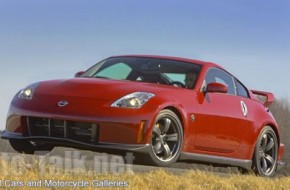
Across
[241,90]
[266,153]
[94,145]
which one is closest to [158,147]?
[94,145]

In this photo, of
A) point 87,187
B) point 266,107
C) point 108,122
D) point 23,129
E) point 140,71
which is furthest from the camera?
point 266,107

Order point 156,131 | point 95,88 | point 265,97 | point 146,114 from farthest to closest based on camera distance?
point 265,97 < point 95,88 < point 156,131 < point 146,114

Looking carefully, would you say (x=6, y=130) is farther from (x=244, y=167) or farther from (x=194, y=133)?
(x=244, y=167)

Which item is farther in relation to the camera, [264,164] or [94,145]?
[264,164]

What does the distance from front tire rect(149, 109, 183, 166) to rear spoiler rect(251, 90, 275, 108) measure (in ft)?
10.3

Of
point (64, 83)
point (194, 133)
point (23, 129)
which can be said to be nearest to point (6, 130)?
point (23, 129)

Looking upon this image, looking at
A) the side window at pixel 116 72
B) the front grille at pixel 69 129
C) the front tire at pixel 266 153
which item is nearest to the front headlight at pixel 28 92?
the front grille at pixel 69 129

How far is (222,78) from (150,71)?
1.25 m

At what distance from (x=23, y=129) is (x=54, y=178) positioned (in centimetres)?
206

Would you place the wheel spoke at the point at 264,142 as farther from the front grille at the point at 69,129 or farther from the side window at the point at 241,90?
the front grille at the point at 69,129

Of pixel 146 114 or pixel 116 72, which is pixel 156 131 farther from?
pixel 116 72

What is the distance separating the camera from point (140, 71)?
860 cm

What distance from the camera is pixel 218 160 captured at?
8.58 meters

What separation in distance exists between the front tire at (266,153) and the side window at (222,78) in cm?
86
